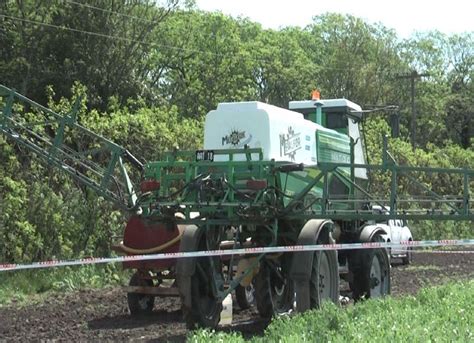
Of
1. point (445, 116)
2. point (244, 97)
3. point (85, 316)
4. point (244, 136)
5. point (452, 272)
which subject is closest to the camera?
point (244, 136)

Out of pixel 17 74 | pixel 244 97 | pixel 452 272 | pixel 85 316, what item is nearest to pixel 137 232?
pixel 85 316

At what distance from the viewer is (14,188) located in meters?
13.9

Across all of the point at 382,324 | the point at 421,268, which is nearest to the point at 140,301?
the point at 382,324

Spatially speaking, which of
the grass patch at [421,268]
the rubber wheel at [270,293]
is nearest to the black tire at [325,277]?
the rubber wheel at [270,293]

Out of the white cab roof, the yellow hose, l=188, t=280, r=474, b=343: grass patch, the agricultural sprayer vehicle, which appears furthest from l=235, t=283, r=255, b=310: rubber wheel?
l=188, t=280, r=474, b=343: grass patch

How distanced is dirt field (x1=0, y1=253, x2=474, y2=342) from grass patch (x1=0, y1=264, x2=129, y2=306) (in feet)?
1.63

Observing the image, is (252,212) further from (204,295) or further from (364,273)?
(364,273)

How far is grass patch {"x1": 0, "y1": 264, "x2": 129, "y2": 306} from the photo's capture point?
13.3m

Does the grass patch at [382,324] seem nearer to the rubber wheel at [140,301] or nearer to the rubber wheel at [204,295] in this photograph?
the rubber wheel at [204,295]

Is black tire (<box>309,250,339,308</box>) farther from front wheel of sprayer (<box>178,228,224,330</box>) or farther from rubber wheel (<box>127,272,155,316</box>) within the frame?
rubber wheel (<box>127,272,155,316</box>)

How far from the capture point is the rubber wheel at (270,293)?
33.1 ft

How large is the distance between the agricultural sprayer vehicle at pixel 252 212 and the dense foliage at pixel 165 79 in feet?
10.7

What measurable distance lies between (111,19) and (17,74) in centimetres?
517

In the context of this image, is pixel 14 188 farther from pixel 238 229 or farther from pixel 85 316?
pixel 238 229
